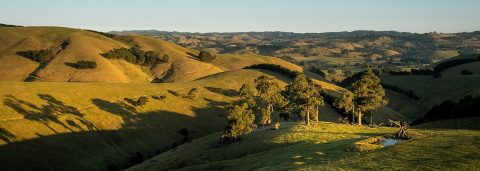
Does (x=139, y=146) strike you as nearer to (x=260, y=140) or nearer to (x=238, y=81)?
(x=260, y=140)

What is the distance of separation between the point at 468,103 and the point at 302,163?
214 feet

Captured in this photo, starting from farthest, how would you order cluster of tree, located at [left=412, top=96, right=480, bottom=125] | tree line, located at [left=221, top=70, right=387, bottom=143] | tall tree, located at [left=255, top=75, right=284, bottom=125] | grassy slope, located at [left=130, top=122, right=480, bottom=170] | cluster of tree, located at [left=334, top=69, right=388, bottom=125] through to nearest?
tall tree, located at [left=255, top=75, right=284, bottom=125], cluster of tree, located at [left=334, top=69, right=388, bottom=125], cluster of tree, located at [left=412, top=96, right=480, bottom=125], tree line, located at [left=221, top=70, right=387, bottom=143], grassy slope, located at [left=130, top=122, right=480, bottom=170]

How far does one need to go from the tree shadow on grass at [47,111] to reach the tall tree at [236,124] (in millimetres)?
36947

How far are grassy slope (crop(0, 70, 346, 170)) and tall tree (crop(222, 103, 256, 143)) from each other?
25654 millimetres

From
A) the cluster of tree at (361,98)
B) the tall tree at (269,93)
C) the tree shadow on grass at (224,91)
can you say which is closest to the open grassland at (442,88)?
the tree shadow on grass at (224,91)

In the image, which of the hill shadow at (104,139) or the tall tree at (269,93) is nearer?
the hill shadow at (104,139)

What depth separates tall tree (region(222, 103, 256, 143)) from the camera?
8188cm

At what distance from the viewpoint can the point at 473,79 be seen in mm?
170875

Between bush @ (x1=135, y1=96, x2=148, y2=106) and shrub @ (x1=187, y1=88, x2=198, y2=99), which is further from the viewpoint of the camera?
shrub @ (x1=187, y1=88, x2=198, y2=99)

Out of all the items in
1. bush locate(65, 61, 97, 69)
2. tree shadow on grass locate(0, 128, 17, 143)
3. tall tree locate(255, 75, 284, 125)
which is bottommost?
tree shadow on grass locate(0, 128, 17, 143)

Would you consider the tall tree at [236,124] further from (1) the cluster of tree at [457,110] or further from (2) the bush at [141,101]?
(1) the cluster of tree at [457,110]

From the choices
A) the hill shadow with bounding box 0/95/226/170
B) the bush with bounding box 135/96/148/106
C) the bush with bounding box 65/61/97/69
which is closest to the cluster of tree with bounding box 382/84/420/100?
the hill shadow with bounding box 0/95/226/170

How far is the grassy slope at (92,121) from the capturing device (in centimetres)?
9019

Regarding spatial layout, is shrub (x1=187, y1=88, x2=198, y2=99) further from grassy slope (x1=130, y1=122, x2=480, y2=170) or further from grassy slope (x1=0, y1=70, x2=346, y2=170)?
grassy slope (x1=130, y1=122, x2=480, y2=170)
